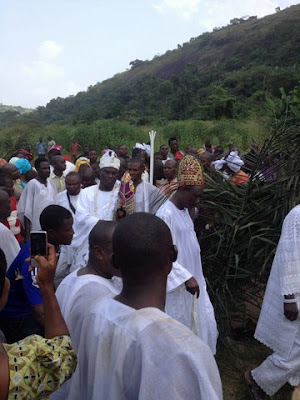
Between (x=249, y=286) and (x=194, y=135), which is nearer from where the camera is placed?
(x=249, y=286)

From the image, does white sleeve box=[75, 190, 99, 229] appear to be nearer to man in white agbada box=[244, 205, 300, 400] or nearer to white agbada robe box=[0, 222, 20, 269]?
white agbada robe box=[0, 222, 20, 269]

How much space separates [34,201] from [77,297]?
400 cm

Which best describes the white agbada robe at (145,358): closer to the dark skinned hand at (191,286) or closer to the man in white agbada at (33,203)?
the dark skinned hand at (191,286)

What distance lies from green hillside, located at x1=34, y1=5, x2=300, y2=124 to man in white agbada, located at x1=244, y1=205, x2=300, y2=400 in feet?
6.64

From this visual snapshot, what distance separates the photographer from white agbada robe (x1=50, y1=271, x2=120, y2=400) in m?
1.98

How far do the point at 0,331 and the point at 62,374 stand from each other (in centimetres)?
137

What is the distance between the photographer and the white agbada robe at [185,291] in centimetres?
372

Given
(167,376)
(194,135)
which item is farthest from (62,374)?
(194,135)

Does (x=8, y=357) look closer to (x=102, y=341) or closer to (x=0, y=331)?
(x=102, y=341)

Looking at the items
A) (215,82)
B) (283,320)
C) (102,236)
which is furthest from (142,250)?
(215,82)

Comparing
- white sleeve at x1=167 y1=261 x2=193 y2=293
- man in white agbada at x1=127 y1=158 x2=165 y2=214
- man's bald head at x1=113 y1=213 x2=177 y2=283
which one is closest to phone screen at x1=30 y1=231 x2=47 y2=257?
man's bald head at x1=113 y1=213 x2=177 y2=283

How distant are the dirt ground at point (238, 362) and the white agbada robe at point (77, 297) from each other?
1974 millimetres

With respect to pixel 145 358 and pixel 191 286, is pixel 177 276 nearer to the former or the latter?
pixel 191 286

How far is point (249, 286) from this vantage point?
4301 millimetres
